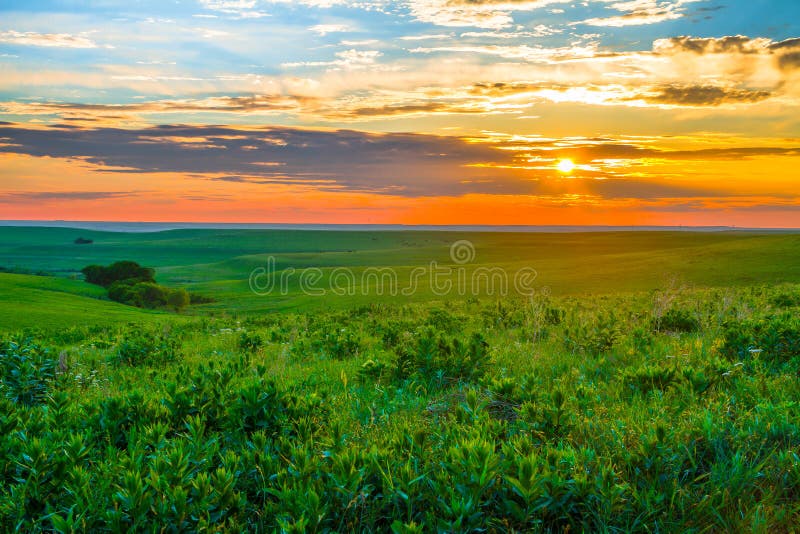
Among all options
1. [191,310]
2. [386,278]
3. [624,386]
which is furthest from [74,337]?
[386,278]

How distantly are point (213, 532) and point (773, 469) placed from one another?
160 inches

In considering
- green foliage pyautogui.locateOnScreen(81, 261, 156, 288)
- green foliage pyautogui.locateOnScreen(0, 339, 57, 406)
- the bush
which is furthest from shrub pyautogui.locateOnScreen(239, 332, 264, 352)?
green foliage pyautogui.locateOnScreen(81, 261, 156, 288)

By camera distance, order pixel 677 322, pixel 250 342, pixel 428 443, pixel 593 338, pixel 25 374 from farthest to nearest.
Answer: pixel 250 342
pixel 677 322
pixel 593 338
pixel 25 374
pixel 428 443

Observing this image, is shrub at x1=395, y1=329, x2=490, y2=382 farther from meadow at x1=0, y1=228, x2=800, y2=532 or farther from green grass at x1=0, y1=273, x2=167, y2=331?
green grass at x1=0, y1=273, x2=167, y2=331

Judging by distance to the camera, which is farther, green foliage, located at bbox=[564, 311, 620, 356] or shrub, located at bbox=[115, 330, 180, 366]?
shrub, located at bbox=[115, 330, 180, 366]

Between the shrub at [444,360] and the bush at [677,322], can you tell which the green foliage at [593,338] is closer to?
the shrub at [444,360]

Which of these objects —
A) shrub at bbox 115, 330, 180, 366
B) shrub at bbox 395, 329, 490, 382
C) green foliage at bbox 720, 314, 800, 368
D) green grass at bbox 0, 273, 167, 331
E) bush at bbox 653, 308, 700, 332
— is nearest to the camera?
shrub at bbox 395, 329, 490, 382

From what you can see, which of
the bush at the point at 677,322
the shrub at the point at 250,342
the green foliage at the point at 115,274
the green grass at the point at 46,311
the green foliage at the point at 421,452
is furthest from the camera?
the green foliage at the point at 115,274

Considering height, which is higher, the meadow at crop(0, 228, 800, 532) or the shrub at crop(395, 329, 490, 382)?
the meadow at crop(0, 228, 800, 532)

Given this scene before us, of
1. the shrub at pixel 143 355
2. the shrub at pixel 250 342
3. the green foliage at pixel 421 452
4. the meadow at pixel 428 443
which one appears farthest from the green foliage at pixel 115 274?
the green foliage at pixel 421 452

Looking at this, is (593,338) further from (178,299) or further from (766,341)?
A: (178,299)

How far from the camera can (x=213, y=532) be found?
323cm

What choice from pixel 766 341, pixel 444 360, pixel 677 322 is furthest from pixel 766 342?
pixel 444 360

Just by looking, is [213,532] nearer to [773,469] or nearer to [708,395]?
[773,469]
